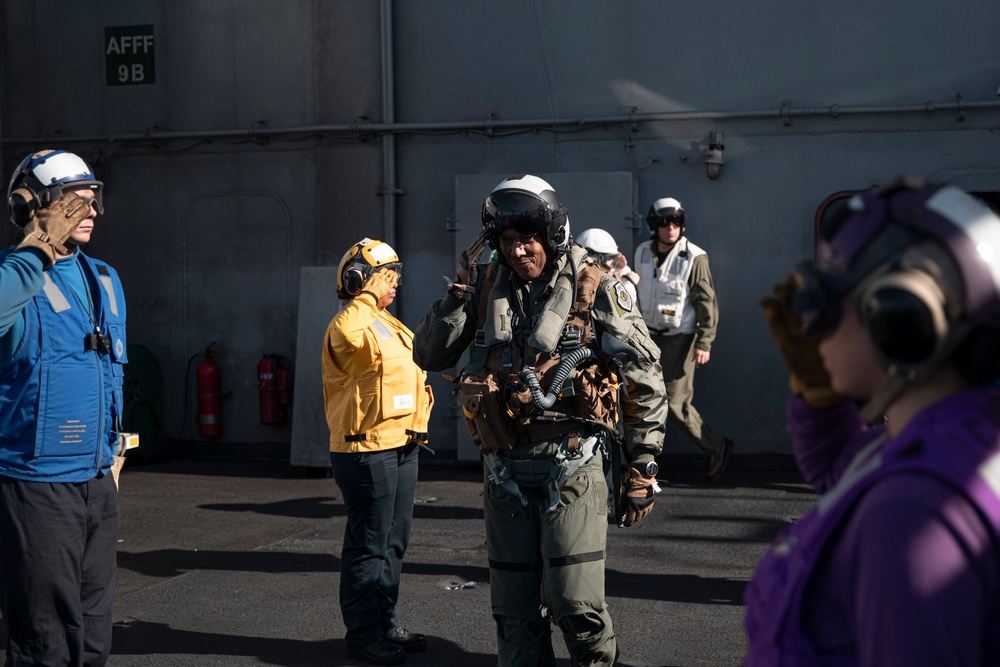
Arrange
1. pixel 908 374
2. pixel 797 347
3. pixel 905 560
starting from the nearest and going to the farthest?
pixel 905 560 < pixel 908 374 < pixel 797 347

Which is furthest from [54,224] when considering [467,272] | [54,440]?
[467,272]

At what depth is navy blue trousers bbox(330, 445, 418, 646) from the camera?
203 inches

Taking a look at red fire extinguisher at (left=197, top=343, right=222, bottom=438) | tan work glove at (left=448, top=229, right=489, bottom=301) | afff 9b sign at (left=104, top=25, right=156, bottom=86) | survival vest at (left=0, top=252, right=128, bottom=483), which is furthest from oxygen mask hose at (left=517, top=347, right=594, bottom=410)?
afff 9b sign at (left=104, top=25, right=156, bottom=86)

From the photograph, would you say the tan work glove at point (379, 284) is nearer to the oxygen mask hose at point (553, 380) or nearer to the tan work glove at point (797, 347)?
the oxygen mask hose at point (553, 380)

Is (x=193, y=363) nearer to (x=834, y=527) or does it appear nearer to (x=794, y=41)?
(x=794, y=41)

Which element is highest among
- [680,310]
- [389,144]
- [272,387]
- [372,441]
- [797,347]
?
[389,144]

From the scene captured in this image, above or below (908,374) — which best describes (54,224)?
above

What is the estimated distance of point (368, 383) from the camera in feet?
17.7

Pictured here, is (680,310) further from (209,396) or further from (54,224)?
(54,224)

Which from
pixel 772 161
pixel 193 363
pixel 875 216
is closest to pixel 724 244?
pixel 772 161

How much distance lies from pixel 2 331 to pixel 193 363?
8.30m

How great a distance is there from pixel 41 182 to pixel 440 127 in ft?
23.5

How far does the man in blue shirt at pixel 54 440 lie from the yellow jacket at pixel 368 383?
56.9 inches

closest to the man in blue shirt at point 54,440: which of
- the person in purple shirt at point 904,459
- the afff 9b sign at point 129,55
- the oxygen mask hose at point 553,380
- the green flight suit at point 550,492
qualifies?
the green flight suit at point 550,492
